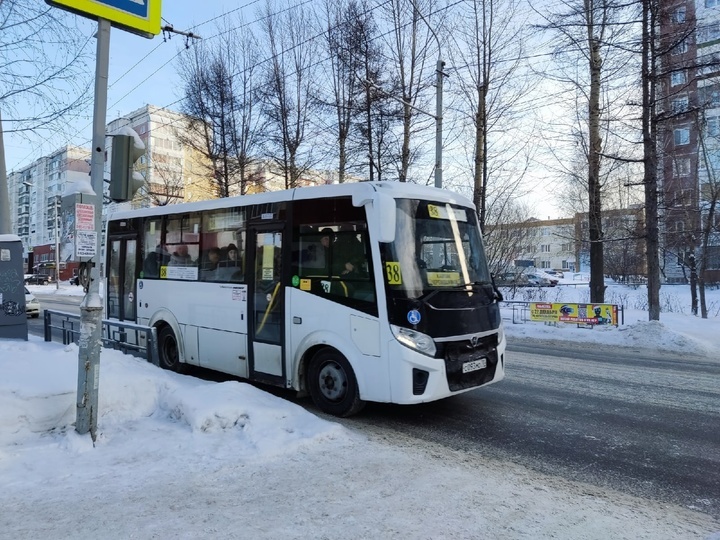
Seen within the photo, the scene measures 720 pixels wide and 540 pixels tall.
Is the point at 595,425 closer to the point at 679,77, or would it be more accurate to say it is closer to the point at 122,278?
the point at 122,278

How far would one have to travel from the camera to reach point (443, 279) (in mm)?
5887

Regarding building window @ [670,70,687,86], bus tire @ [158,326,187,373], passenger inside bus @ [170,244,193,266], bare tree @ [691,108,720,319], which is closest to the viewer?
passenger inside bus @ [170,244,193,266]

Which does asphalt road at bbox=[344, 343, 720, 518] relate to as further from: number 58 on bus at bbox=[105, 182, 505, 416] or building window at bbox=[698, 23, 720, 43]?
building window at bbox=[698, 23, 720, 43]

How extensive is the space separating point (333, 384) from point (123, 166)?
10.9 ft

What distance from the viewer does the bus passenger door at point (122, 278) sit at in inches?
376

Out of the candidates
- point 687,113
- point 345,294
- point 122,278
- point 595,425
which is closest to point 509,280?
point 687,113

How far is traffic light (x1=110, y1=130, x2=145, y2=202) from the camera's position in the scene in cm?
474

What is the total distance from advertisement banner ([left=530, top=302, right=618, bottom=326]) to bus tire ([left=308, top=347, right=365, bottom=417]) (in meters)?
11.7

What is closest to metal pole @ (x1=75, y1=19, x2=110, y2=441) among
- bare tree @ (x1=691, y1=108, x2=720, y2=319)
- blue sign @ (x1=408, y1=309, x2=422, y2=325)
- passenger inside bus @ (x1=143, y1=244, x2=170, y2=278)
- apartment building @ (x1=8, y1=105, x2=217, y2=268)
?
blue sign @ (x1=408, y1=309, x2=422, y2=325)

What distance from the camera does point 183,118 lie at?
28.1 m

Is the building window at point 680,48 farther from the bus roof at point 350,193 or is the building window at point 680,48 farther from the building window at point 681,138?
the bus roof at point 350,193

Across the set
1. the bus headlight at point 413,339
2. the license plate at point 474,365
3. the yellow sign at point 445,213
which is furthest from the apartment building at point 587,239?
the bus headlight at point 413,339

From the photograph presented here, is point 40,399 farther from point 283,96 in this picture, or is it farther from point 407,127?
point 283,96

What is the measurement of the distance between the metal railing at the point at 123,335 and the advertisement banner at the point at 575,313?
12.5m
